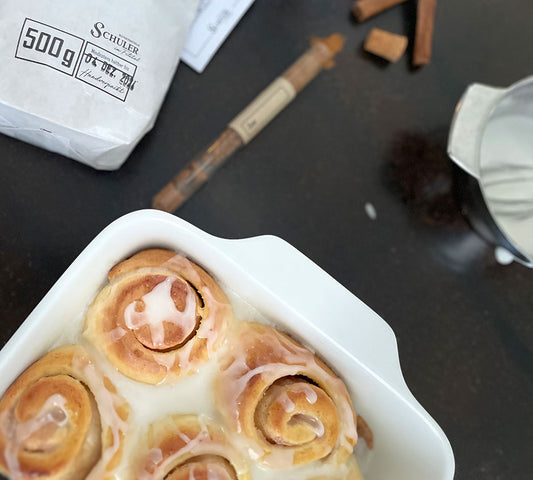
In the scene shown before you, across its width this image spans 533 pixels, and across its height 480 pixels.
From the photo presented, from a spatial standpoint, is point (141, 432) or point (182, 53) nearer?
point (141, 432)

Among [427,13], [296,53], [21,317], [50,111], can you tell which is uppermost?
[427,13]

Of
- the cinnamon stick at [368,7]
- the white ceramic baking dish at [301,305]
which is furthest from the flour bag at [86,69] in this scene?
the cinnamon stick at [368,7]

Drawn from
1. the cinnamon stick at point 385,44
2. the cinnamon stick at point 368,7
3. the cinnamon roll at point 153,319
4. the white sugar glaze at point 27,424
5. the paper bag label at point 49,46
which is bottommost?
the white sugar glaze at point 27,424

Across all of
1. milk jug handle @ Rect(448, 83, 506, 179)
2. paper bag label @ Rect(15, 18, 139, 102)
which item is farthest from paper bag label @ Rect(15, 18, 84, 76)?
milk jug handle @ Rect(448, 83, 506, 179)

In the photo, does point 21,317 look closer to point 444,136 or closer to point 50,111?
point 50,111

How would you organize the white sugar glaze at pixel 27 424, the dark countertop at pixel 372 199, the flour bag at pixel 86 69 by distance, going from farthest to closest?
the dark countertop at pixel 372 199 → the flour bag at pixel 86 69 → the white sugar glaze at pixel 27 424

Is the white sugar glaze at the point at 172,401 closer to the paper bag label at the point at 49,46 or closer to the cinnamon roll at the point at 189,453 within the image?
the cinnamon roll at the point at 189,453

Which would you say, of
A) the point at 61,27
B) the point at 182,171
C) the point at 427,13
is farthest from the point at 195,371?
the point at 427,13

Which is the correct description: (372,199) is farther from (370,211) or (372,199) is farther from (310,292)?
(310,292)
